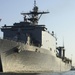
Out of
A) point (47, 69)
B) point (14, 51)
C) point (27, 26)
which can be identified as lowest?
point (47, 69)

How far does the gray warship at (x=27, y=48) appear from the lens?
32.6 m

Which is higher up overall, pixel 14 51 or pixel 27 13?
pixel 27 13

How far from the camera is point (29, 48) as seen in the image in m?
35.8

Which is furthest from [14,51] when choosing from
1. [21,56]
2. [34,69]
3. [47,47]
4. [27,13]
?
[27,13]

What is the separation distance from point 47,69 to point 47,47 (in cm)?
322

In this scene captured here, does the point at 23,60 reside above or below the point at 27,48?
below

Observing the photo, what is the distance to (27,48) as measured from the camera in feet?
116

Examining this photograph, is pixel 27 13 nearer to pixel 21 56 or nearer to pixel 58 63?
pixel 58 63

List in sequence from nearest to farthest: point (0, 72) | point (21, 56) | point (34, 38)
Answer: point (0, 72) → point (21, 56) → point (34, 38)

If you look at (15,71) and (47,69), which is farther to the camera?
(47,69)

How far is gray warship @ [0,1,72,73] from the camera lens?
107 ft

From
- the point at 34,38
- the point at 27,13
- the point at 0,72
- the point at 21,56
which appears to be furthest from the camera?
the point at 27,13

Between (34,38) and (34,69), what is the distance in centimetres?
515

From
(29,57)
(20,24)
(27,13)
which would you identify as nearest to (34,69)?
(29,57)
